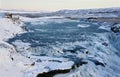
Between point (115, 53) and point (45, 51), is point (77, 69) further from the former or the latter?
point (115, 53)

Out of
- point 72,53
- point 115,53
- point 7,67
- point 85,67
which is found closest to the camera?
point 7,67

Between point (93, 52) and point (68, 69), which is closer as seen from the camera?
point (68, 69)

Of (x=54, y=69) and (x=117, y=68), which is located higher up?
(x=54, y=69)

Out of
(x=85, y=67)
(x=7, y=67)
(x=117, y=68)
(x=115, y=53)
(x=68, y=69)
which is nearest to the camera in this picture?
(x=7, y=67)

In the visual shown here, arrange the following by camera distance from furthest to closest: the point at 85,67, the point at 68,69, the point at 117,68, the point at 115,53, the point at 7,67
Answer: the point at 115,53, the point at 117,68, the point at 85,67, the point at 68,69, the point at 7,67

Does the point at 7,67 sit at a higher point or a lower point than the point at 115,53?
higher

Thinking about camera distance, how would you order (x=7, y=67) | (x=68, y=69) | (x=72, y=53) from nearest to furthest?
(x=7, y=67) < (x=68, y=69) < (x=72, y=53)

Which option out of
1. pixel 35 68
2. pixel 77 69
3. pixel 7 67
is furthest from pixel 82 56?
pixel 7 67

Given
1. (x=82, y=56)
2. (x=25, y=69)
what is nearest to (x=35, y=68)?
(x=25, y=69)

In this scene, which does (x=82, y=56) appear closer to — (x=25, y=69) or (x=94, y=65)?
(x=94, y=65)
